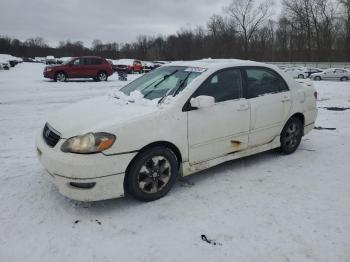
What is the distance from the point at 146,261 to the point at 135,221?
0.68m

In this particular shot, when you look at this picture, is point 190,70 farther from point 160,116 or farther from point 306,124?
point 306,124

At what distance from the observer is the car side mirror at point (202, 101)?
13.4 feet

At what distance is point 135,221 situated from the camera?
360 cm

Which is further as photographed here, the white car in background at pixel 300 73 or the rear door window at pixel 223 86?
the white car in background at pixel 300 73

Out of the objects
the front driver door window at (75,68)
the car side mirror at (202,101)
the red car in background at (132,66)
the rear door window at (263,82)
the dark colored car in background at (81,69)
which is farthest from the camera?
the red car in background at (132,66)

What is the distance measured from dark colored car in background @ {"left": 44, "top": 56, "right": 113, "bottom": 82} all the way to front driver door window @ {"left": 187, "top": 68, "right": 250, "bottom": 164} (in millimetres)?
18834

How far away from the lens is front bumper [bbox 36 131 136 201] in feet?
11.5

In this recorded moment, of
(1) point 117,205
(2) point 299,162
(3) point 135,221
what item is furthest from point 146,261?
(2) point 299,162

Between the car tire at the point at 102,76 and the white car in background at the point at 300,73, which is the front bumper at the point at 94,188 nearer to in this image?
the car tire at the point at 102,76

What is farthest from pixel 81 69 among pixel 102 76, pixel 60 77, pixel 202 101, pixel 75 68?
pixel 202 101

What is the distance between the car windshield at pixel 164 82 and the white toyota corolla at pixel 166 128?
0.01 metres

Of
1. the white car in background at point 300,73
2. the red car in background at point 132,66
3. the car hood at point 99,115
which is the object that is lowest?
the car hood at point 99,115

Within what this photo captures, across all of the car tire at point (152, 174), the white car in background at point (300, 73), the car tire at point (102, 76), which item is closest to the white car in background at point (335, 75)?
the white car in background at point (300, 73)

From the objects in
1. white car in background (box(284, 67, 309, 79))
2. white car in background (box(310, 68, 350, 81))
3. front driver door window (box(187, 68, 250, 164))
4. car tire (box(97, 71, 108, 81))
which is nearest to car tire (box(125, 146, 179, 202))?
front driver door window (box(187, 68, 250, 164))
